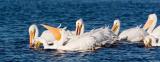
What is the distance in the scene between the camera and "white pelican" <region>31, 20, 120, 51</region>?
91.1ft

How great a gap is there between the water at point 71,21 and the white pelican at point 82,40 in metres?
0.45

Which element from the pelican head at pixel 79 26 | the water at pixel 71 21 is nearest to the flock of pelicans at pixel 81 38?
the pelican head at pixel 79 26

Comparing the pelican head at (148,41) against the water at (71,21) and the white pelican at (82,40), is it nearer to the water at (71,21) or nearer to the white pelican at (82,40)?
the water at (71,21)

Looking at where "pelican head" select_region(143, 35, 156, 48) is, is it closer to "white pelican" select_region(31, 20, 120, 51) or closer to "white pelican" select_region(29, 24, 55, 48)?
"white pelican" select_region(31, 20, 120, 51)

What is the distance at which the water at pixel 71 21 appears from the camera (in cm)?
2558

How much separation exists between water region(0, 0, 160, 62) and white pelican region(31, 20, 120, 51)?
1.47 ft

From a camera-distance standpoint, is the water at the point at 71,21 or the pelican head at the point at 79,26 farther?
the pelican head at the point at 79,26

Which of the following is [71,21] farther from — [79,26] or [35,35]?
[35,35]

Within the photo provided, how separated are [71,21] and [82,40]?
38.0 feet

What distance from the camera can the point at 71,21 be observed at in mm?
39375

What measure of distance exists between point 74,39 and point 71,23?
998cm

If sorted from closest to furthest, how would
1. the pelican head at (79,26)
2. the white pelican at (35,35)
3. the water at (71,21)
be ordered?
the water at (71,21)
the white pelican at (35,35)
the pelican head at (79,26)

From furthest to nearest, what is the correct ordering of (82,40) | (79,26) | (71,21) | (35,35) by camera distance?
(71,21), (79,26), (35,35), (82,40)

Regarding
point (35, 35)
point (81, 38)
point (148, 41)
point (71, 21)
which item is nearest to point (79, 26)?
point (81, 38)
